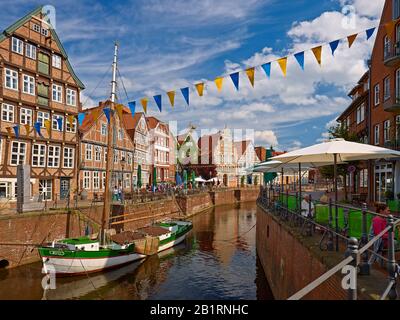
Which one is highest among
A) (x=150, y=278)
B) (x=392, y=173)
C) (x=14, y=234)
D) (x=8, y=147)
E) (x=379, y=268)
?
(x=8, y=147)

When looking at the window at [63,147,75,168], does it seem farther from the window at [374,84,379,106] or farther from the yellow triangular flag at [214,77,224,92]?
the window at [374,84,379,106]

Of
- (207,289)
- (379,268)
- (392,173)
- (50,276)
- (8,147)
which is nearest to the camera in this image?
(379,268)

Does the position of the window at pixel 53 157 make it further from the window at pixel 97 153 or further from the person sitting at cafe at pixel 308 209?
the person sitting at cafe at pixel 308 209

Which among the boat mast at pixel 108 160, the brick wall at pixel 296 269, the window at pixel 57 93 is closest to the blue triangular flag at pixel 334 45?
the brick wall at pixel 296 269

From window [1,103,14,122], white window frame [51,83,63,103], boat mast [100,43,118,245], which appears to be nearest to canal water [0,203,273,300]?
boat mast [100,43,118,245]

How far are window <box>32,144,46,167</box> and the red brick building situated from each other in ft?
83.5

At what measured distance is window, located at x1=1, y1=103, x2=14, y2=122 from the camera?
2427cm

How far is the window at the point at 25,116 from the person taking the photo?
25.7m

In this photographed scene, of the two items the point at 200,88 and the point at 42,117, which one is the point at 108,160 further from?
the point at 42,117
